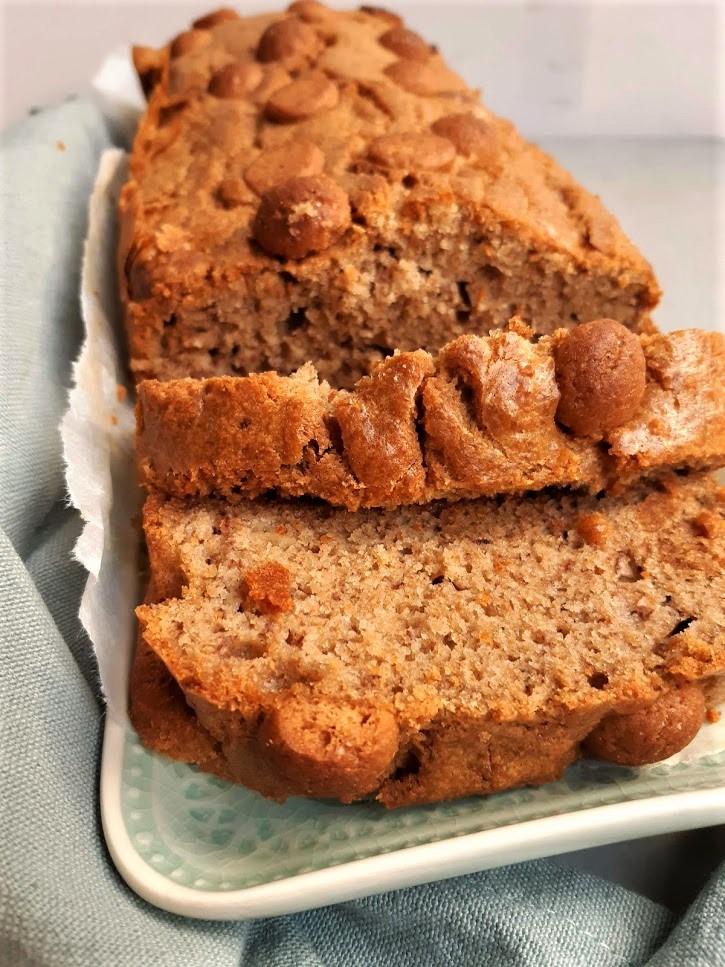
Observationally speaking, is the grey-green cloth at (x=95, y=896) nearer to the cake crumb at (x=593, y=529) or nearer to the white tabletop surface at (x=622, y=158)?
the cake crumb at (x=593, y=529)

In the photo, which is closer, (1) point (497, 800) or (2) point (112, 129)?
(1) point (497, 800)

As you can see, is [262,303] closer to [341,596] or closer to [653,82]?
[341,596]

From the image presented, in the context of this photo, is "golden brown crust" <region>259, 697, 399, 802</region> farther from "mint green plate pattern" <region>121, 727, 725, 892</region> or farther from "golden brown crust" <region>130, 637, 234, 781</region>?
"golden brown crust" <region>130, 637, 234, 781</region>

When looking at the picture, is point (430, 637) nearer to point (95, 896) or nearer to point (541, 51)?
point (95, 896)

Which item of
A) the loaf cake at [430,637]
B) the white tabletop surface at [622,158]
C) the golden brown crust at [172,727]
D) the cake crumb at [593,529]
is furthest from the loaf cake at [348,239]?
the white tabletop surface at [622,158]

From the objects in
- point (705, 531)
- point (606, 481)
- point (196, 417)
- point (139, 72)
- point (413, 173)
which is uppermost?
point (139, 72)

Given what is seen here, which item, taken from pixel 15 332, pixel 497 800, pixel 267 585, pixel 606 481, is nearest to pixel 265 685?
pixel 267 585

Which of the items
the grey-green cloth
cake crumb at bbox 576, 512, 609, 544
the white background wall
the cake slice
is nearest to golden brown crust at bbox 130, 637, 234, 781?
the grey-green cloth
